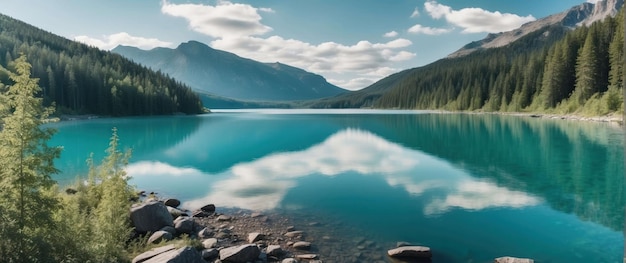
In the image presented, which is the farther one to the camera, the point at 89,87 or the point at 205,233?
the point at 89,87

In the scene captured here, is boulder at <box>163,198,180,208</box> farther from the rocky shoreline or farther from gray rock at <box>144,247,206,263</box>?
gray rock at <box>144,247,206,263</box>

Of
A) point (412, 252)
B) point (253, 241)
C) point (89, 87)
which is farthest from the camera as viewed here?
point (89, 87)

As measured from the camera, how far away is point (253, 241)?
15617 mm

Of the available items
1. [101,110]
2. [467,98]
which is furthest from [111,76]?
[467,98]

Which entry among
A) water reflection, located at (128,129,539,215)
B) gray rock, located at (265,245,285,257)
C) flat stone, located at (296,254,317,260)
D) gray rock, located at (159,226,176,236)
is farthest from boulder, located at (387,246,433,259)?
gray rock, located at (159,226,176,236)

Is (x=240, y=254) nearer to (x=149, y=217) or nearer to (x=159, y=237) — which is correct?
(x=159, y=237)

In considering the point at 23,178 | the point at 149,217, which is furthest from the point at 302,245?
the point at 23,178

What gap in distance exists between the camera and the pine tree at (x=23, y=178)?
27.8 feet

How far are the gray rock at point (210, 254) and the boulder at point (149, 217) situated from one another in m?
3.36

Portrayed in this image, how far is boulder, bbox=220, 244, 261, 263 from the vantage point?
1292cm

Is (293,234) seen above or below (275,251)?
below

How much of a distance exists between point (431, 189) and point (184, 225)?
16786 mm

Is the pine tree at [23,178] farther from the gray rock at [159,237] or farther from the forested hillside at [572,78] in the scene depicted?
the forested hillside at [572,78]

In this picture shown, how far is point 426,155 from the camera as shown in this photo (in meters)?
42.6
